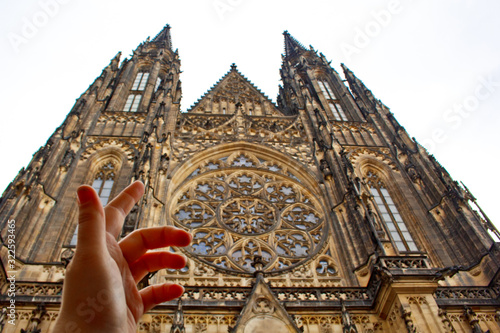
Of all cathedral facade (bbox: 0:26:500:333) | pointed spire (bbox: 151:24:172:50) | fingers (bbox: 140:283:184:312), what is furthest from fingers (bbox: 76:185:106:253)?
pointed spire (bbox: 151:24:172:50)

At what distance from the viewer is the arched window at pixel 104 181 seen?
43.3 ft

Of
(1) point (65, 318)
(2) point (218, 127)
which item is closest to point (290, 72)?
(2) point (218, 127)

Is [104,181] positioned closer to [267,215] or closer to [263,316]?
[267,215]

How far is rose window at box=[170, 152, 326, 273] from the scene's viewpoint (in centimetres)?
1125

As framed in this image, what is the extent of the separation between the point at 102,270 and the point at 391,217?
12426 millimetres

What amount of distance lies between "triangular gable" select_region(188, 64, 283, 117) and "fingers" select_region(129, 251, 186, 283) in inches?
626

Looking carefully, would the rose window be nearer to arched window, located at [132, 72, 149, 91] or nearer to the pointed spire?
arched window, located at [132, 72, 149, 91]

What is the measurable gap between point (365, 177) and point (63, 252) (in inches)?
405

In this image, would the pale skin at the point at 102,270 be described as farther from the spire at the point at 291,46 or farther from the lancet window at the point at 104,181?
the spire at the point at 291,46

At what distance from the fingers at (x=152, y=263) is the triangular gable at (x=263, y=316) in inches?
226

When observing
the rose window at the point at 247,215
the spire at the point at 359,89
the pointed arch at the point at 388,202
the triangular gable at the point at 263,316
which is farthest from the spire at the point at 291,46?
the triangular gable at the point at 263,316

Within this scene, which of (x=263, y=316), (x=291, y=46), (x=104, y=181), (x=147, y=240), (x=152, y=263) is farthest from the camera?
(x=291, y=46)

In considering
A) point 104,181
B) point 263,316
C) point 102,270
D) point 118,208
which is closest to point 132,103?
point 104,181

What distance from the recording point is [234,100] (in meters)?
20.6
